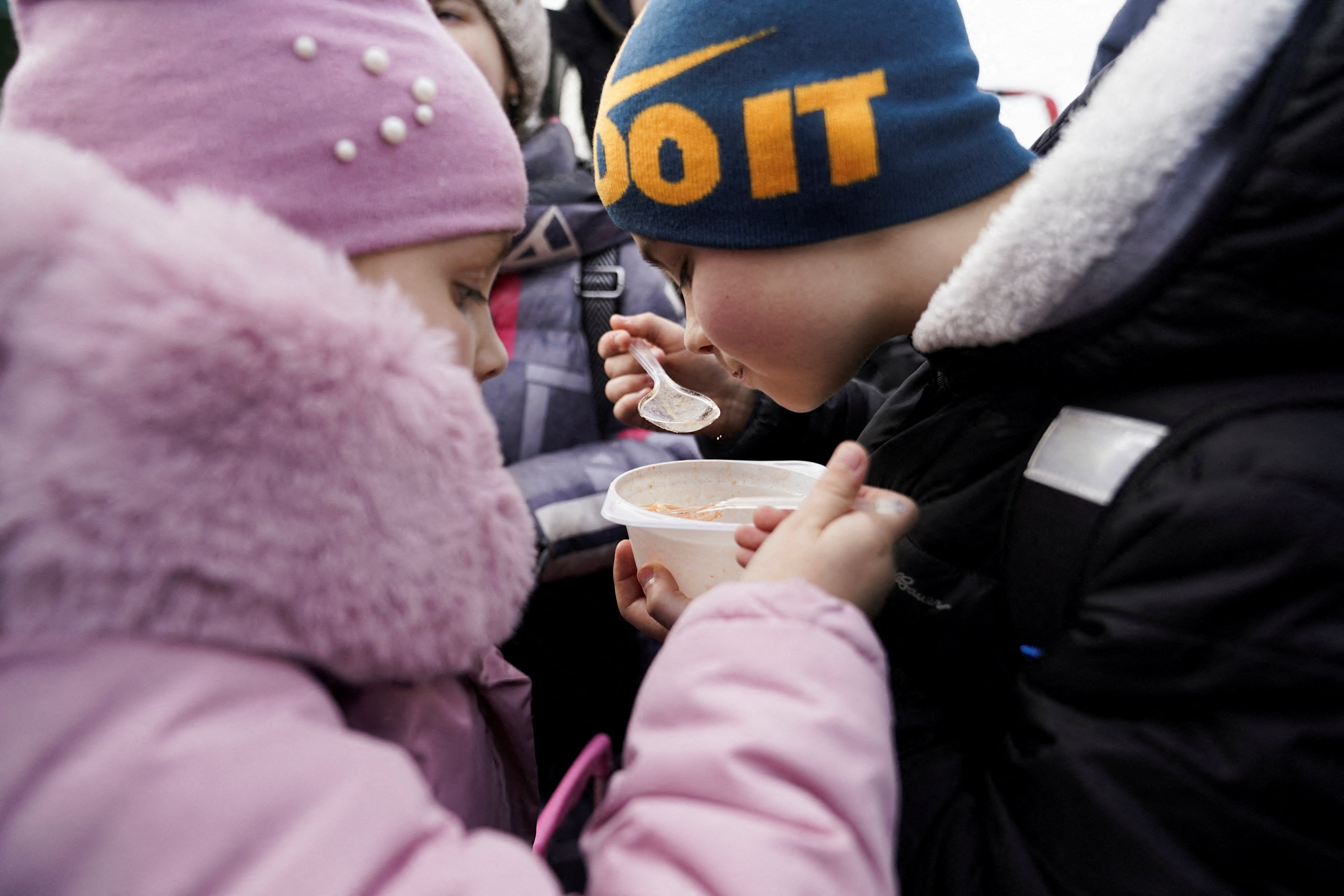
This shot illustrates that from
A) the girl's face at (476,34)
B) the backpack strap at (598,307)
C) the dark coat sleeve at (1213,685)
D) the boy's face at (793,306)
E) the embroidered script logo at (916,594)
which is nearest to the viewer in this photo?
the dark coat sleeve at (1213,685)

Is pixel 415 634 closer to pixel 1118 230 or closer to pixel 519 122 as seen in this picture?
pixel 1118 230

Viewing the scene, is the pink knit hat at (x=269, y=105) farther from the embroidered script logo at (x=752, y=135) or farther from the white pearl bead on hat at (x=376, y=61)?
the embroidered script logo at (x=752, y=135)

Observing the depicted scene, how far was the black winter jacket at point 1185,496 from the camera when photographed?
44cm

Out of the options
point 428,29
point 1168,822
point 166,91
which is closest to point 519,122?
point 428,29

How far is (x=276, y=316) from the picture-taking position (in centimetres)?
40

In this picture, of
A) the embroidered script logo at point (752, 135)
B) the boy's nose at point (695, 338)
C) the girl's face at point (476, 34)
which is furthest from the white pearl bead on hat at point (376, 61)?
the girl's face at point (476, 34)

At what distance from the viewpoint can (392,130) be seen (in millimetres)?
570

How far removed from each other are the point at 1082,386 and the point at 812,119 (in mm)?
392

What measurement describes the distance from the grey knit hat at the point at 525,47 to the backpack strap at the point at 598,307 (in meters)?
0.39

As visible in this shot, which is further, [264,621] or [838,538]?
[838,538]

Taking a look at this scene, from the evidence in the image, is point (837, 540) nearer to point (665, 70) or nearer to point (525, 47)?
point (665, 70)

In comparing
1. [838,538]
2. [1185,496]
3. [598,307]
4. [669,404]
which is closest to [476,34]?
[598,307]

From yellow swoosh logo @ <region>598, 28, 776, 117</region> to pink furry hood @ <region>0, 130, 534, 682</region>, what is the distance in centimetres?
49

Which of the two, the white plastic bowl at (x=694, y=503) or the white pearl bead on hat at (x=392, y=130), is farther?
the white plastic bowl at (x=694, y=503)
